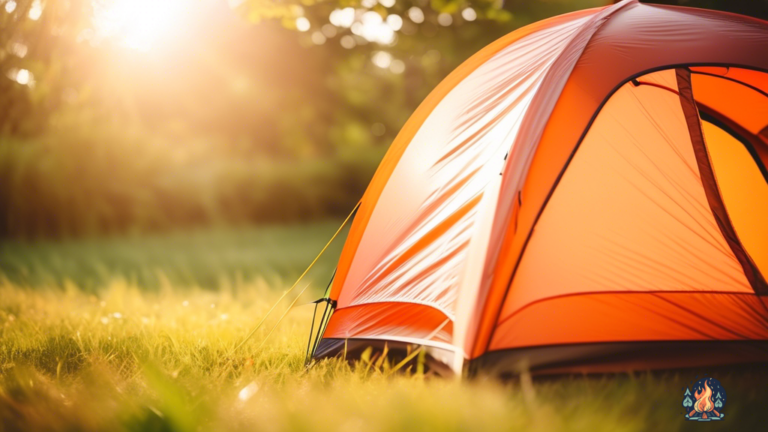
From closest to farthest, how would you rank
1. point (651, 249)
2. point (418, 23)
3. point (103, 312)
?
point (651, 249), point (103, 312), point (418, 23)

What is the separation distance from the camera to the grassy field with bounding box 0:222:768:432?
6.26 ft

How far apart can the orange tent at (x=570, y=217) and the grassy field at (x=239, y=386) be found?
18cm

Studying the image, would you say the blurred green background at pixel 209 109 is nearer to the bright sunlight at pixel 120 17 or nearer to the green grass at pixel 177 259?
the bright sunlight at pixel 120 17

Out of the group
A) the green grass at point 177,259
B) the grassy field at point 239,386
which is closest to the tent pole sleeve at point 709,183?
the grassy field at point 239,386

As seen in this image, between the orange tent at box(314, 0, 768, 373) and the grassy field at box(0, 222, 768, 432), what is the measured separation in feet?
0.59

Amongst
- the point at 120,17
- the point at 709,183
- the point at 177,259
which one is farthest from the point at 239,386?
the point at 177,259

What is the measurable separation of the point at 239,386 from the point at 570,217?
1.58 meters

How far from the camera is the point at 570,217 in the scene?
2602 mm

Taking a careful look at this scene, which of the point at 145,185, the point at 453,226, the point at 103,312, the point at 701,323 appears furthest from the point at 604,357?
the point at 145,185

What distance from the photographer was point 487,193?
2.37 metres

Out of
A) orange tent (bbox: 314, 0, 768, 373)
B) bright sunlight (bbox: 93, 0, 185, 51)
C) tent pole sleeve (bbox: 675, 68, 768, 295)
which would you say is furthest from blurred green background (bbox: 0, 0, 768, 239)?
tent pole sleeve (bbox: 675, 68, 768, 295)

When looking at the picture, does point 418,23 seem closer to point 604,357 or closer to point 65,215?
point 65,215

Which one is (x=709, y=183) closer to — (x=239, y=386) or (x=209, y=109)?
(x=239, y=386)

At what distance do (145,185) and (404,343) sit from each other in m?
7.97
